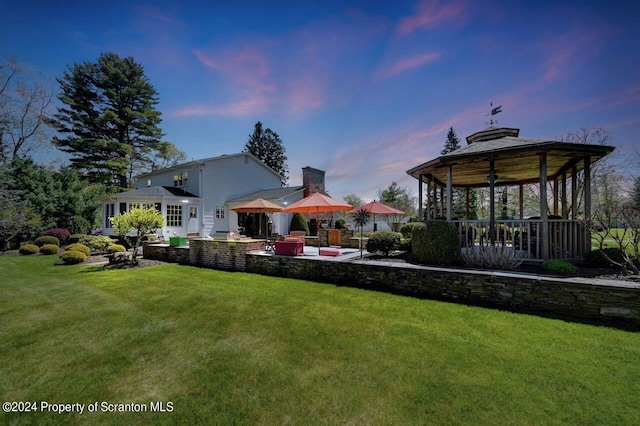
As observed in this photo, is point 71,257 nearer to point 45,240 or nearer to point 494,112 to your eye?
point 45,240

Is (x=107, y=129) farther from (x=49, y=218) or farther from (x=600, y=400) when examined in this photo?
(x=600, y=400)

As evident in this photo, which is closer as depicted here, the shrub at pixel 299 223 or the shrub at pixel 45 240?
the shrub at pixel 45 240

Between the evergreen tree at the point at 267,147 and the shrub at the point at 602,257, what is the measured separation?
1378 inches

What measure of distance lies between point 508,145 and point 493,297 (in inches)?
180

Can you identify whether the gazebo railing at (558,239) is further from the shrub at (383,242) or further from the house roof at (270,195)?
the house roof at (270,195)

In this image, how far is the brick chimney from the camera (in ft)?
68.9

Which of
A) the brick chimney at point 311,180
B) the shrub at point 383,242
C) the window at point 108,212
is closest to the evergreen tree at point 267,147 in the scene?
the brick chimney at point 311,180

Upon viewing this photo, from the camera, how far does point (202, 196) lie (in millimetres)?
19266

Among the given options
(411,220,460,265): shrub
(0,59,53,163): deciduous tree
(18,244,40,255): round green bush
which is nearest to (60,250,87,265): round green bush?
(18,244,40,255): round green bush

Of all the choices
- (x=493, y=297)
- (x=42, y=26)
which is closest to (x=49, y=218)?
(x=42, y=26)

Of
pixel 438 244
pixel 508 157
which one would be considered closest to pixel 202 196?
pixel 438 244

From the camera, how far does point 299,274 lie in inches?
326

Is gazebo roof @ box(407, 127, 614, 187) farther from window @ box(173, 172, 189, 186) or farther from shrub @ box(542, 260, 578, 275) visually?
window @ box(173, 172, 189, 186)

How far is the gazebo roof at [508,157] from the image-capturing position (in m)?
6.70
